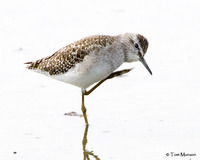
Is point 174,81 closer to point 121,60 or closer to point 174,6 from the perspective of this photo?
point 121,60

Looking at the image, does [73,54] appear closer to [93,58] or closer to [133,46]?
[93,58]

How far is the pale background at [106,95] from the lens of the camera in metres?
9.20

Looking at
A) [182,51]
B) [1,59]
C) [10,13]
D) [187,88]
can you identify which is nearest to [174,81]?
[187,88]

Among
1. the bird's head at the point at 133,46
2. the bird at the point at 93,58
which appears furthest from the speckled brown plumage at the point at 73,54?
the bird's head at the point at 133,46

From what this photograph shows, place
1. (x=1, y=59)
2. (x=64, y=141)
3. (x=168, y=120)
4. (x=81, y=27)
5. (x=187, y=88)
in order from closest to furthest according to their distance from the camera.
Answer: (x=64, y=141), (x=168, y=120), (x=187, y=88), (x=1, y=59), (x=81, y=27)

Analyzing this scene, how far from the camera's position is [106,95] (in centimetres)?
1130

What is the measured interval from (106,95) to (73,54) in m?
1.51

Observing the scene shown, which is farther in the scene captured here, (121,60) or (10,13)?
(10,13)

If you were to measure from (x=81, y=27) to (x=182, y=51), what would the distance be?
296 centimetres

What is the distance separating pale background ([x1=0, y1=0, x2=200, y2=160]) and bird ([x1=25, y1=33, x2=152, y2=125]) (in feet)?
2.22

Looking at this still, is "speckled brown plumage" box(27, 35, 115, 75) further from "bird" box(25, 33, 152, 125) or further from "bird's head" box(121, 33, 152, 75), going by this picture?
"bird's head" box(121, 33, 152, 75)

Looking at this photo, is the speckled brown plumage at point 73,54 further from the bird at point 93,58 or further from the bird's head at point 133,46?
the bird's head at point 133,46

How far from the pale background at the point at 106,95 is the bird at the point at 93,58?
0.68 metres

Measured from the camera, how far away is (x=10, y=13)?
50.8 ft
